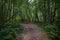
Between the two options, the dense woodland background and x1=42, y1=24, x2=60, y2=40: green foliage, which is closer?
the dense woodland background

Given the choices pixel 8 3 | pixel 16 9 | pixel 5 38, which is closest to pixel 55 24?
pixel 16 9

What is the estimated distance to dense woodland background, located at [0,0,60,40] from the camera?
7758mm

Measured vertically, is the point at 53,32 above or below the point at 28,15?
below

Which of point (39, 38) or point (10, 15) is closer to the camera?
point (39, 38)

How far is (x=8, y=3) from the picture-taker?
9148 millimetres

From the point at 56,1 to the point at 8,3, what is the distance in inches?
146

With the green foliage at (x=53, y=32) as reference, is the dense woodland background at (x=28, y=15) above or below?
above

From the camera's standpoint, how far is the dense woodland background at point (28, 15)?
7.76m

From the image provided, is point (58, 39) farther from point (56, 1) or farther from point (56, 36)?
point (56, 1)

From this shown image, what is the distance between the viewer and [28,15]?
12859mm

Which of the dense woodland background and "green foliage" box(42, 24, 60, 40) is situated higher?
the dense woodland background

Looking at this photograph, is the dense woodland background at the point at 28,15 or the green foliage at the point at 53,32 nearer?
the dense woodland background at the point at 28,15

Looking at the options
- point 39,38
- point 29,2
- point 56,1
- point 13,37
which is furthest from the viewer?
point 29,2

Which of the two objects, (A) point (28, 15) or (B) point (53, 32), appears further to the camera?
(A) point (28, 15)
